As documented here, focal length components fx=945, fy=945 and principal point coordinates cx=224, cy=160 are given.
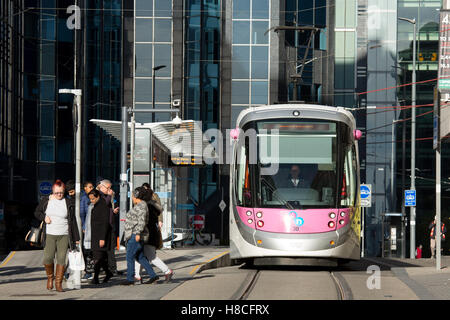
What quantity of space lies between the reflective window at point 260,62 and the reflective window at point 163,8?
5.48 meters

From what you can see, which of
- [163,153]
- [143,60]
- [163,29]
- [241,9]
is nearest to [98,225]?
[163,153]

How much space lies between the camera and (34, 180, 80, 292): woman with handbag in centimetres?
1437

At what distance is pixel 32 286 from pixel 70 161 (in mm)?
34572

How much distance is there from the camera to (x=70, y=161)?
49594mm

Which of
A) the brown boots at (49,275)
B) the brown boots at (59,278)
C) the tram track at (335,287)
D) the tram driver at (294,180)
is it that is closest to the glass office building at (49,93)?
the tram driver at (294,180)

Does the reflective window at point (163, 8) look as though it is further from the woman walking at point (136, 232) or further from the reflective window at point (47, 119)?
the woman walking at point (136, 232)

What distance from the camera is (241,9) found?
5566 cm

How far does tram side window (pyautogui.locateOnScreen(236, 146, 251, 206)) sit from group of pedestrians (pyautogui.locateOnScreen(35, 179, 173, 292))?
3.13 m

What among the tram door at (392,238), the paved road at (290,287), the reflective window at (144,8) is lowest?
the tram door at (392,238)

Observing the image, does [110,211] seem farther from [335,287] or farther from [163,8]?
[163,8]

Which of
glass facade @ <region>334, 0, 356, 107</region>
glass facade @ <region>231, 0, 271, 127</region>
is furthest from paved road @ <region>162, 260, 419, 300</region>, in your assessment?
glass facade @ <region>334, 0, 356, 107</region>

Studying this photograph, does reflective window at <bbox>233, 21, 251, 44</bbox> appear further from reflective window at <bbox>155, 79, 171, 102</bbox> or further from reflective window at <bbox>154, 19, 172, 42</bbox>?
reflective window at <bbox>155, 79, 171, 102</bbox>

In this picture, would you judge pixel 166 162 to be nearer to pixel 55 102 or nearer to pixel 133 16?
pixel 55 102

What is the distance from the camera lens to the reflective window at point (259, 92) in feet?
183
